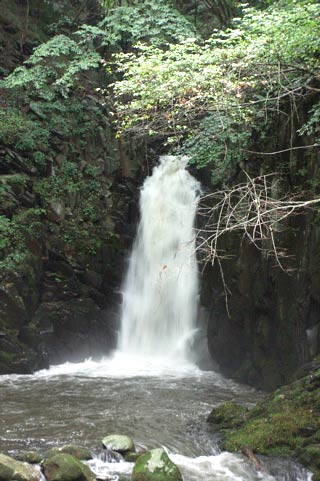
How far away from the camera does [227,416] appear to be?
256 inches

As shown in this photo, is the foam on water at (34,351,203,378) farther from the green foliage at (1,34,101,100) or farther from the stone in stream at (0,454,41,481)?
the green foliage at (1,34,101,100)

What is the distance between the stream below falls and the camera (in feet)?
17.0

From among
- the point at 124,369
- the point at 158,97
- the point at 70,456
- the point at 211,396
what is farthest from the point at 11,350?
the point at 158,97

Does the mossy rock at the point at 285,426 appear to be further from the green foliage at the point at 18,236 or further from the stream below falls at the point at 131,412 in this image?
the green foliage at the point at 18,236

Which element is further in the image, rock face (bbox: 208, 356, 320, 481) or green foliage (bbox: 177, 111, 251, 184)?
green foliage (bbox: 177, 111, 251, 184)

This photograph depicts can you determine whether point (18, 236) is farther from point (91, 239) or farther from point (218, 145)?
point (218, 145)

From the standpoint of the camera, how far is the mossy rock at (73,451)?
5.15 m

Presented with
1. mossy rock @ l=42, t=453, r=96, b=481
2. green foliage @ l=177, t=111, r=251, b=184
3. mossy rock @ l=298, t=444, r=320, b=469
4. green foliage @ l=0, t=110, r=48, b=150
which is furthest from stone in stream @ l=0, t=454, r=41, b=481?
green foliage @ l=0, t=110, r=48, b=150

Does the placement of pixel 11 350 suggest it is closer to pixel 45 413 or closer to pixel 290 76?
pixel 45 413

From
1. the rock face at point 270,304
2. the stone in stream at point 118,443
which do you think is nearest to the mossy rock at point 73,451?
the stone in stream at point 118,443

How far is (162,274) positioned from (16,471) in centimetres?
862

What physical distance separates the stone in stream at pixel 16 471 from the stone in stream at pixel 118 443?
1.03m

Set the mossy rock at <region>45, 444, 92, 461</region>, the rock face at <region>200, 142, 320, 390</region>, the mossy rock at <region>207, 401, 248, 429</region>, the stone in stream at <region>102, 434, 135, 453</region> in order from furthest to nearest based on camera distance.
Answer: the rock face at <region>200, 142, 320, 390</region> < the mossy rock at <region>207, 401, 248, 429</region> < the stone in stream at <region>102, 434, 135, 453</region> < the mossy rock at <region>45, 444, 92, 461</region>

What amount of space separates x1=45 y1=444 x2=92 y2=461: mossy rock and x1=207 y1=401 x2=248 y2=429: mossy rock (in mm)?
2051
